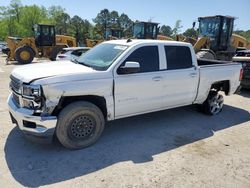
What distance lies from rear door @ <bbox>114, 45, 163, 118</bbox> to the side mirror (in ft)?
0.31

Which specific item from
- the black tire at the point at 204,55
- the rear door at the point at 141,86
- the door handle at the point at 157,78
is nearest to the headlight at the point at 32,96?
the rear door at the point at 141,86

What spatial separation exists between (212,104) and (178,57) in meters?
1.88

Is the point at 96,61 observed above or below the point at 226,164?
above

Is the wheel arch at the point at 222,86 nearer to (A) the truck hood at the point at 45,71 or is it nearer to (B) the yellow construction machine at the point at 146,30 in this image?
(A) the truck hood at the point at 45,71

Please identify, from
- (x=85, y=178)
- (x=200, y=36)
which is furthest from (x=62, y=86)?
(x=200, y=36)

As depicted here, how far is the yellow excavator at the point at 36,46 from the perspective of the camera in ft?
60.5

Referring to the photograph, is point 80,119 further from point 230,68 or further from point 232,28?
point 232,28

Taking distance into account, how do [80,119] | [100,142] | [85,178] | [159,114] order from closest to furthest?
[85,178] < [80,119] < [100,142] < [159,114]

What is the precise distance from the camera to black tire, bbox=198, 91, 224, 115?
6.74 metres

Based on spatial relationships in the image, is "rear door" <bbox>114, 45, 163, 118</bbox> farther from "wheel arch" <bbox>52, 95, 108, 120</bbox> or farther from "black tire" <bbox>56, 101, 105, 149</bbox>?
"black tire" <bbox>56, 101, 105, 149</bbox>

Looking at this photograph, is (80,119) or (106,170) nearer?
(106,170)

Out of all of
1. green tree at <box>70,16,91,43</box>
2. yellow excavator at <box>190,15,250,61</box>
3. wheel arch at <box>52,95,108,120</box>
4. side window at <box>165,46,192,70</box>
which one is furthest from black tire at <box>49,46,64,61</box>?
green tree at <box>70,16,91,43</box>

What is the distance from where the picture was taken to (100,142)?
4883 mm

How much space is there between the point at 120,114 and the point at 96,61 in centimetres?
118
